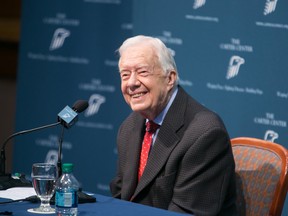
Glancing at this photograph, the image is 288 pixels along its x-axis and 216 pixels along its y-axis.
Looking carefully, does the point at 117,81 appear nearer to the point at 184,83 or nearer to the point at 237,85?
the point at 184,83

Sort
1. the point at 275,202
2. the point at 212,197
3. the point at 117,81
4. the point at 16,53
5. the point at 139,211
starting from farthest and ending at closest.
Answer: the point at 16,53
the point at 117,81
the point at 275,202
the point at 212,197
the point at 139,211

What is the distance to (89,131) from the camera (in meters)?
6.10

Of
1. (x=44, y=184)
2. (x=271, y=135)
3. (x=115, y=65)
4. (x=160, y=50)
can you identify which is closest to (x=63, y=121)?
(x=44, y=184)

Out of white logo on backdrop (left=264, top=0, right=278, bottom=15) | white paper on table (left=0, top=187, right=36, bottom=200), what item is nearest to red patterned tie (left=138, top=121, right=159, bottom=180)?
white paper on table (left=0, top=187, right=36, bottom=200)

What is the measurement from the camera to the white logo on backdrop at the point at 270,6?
501 centimetres

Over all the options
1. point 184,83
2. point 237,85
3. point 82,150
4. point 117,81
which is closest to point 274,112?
point 237,85

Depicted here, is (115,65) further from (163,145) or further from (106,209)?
(106,209)

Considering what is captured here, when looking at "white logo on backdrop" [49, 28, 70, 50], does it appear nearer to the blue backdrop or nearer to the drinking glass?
the blue backdrop

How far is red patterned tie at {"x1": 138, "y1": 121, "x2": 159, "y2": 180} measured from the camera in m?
3.65

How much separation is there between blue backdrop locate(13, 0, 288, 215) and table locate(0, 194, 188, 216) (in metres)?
2.11

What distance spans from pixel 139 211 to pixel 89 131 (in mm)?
3149

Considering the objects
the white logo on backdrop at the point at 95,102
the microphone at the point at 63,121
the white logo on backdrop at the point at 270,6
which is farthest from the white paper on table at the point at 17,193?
the white logo on backdrop at the point at 95,102

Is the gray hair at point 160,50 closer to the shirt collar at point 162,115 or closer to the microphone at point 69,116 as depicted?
the shirt collar at point 162,115

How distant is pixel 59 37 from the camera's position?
6262 millimetres
